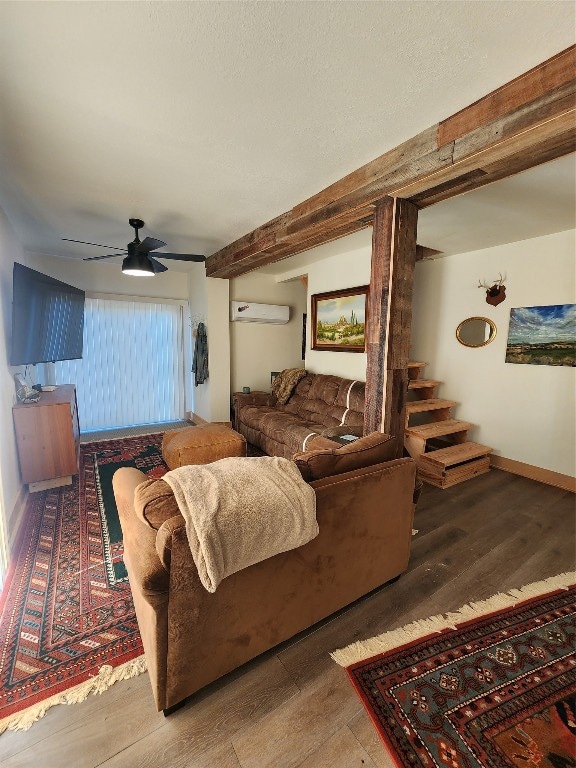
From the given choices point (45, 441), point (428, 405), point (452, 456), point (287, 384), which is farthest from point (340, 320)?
point (45, 441)

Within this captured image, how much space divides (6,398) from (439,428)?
4.25 meters

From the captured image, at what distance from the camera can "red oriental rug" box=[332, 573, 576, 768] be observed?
1133 millimetres

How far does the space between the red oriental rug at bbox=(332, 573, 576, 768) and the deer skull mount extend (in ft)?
9.79

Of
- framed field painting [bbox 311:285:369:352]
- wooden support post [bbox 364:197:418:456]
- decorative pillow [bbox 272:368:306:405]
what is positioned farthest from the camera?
decorative pillow [bbox 272:368:306:405]

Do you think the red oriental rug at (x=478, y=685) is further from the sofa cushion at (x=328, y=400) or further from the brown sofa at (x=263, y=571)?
the sofa cushion at (x=328, y=400)

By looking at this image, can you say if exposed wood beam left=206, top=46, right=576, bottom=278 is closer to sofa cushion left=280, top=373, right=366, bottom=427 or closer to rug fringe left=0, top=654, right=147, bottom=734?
sofa cushion left=280, top=373, right=366, bottom=427

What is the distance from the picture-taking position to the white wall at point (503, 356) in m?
3.22

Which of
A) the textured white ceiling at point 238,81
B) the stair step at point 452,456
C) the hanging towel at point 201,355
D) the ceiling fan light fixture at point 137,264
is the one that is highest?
the textured white ceiling at point 238,81

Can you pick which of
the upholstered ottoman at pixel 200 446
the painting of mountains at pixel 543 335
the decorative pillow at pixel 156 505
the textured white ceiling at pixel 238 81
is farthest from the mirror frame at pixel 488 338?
the decorative pillow at pixel 156 505

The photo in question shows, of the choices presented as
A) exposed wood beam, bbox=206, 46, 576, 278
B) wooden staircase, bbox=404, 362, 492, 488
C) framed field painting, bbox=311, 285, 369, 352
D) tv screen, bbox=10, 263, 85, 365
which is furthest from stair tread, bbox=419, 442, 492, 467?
tv screen, bbox=10, 263, 85, 365

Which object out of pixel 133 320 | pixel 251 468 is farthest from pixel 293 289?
pixel 251 468

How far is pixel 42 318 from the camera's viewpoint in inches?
115

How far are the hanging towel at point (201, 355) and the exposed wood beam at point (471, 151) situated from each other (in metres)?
2.71

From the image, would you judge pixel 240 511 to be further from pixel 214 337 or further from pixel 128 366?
pixel 128 366
